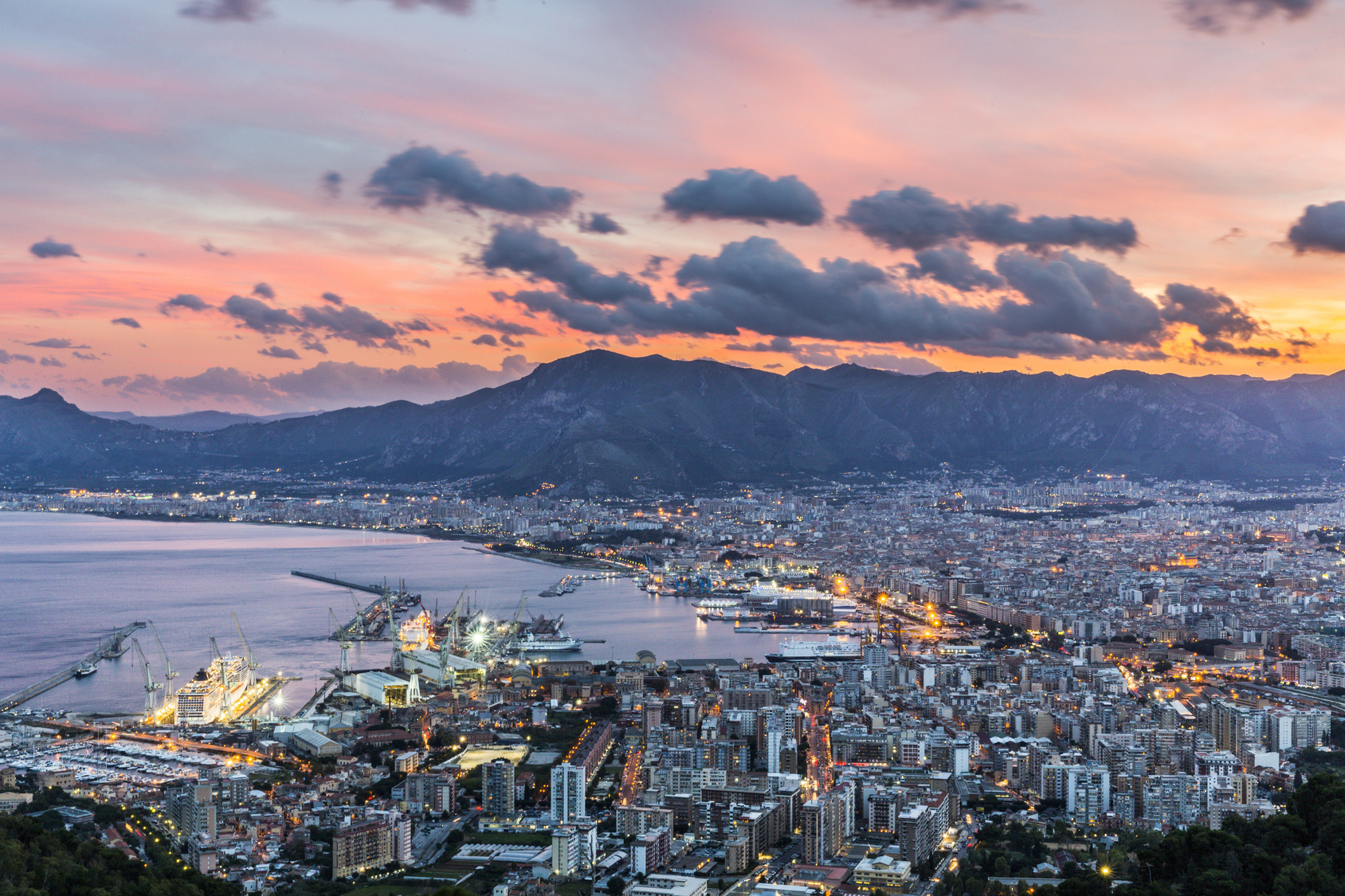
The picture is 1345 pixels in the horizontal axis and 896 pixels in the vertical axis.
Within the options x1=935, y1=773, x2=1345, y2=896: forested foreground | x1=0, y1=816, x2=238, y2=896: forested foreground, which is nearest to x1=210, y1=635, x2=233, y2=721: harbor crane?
x1=0, y1=816, x2=238, y2=896: forested foreground

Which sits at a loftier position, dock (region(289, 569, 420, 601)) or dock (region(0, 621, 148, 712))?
dock (region(289, 569, 420, 601))

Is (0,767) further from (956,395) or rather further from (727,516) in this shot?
(956,395)

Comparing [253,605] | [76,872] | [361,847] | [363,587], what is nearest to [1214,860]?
[361,847]

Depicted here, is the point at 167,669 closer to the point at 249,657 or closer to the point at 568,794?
the point at 249,657

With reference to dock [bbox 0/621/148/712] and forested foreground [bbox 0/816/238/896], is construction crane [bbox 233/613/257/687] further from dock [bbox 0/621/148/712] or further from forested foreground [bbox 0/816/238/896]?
forested foreground [bbox 0/816/238/896]

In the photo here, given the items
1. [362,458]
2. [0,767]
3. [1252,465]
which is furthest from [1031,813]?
[362,458]

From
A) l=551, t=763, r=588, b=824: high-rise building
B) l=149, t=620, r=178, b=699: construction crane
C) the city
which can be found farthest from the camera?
l=149, t=620, r=178, b=699: construction crane

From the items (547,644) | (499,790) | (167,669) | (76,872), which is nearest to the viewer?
(76,872)
